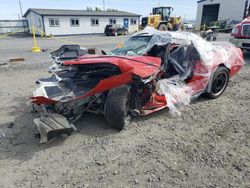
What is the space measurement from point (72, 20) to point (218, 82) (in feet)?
91.4

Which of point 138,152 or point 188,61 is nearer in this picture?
point 138,152

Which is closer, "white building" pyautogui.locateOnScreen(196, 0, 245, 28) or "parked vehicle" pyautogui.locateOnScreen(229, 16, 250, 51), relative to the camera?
"parked vehicle" pyautogui.locateOnScreen(229, 16, 250, 51)

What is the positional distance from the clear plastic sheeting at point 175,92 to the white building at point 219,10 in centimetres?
3324

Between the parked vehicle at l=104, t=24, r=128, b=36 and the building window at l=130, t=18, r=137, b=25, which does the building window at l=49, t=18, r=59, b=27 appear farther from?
the building window at l=130, t=18, r=137, b=25

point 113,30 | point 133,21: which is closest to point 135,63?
point 113,30

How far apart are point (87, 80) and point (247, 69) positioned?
6.28 metres

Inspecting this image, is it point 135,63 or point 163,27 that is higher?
point 163,27

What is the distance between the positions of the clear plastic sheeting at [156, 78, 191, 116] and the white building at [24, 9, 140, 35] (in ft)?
87.4

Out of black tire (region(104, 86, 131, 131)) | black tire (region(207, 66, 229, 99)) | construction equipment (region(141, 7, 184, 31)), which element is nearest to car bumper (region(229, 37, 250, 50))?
black tire (region(207, 66, 229, 99))

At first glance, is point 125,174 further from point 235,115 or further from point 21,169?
point 235,115

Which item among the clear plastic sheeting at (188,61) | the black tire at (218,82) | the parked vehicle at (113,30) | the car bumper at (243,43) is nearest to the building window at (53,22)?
the parked vehicle at (113,30)

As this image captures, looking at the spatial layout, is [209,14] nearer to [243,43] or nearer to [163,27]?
[163,27]

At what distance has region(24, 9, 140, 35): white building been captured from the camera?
1080 inches

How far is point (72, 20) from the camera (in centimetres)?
2914
